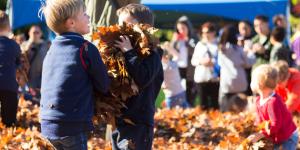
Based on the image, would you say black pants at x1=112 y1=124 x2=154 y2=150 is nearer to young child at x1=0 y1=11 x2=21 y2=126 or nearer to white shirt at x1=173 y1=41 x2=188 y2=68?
young child at x1=0 y1=11 x2=21 y2=126

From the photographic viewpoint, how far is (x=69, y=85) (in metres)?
4.43

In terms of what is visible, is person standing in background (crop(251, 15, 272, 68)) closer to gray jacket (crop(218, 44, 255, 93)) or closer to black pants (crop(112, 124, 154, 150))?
gray jacket (crop(218, 44, 255, 93))

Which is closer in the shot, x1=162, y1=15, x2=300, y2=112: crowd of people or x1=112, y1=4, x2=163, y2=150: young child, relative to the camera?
x1=112, y1=4, x2=163, y2=150: young child

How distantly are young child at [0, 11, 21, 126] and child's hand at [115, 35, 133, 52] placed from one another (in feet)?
12.8

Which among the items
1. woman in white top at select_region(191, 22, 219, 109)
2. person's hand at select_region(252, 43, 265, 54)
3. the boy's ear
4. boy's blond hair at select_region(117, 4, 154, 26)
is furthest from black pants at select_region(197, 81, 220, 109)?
the boy's ear

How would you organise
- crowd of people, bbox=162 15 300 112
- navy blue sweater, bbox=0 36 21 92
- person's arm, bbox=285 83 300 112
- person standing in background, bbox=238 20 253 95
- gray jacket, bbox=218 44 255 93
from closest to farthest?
person's arm, bbox=285 83 300 112, navy blue sweater, bbox=0 36 21 92, crowd of people, bbox=162 15 300 112, gray jacket, bbox=218 44 255 93, person standing in background, bbox=238 20 253 95

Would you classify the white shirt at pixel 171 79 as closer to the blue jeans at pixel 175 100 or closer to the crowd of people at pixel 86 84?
the blue jeans at pixel 175 100

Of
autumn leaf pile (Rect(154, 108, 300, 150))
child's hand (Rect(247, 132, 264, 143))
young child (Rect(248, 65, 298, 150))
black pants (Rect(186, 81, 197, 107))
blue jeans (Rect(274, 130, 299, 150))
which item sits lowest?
black pants (Rect(186, 81, 197, 107))

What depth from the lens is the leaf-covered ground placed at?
6664 millimetres

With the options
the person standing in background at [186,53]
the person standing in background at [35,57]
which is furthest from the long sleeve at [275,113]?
the person standing in background at [35,57]

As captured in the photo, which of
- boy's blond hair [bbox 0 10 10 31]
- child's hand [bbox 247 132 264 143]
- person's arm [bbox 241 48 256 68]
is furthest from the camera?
person's arm [bbox 241 48 256 68]

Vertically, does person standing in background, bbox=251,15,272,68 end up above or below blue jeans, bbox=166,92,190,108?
above

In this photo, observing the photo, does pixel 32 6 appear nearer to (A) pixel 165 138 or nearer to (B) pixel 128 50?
(A) pixel 165 138

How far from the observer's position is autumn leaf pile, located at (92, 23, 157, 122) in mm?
4668
